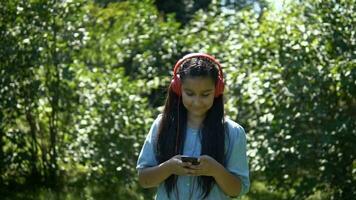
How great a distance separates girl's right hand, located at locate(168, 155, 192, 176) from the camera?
114 inches

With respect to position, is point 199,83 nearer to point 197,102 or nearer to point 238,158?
point 197,102

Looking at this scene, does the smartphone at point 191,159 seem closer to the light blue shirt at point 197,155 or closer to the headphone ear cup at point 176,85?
the light blue shirt at point 197,155

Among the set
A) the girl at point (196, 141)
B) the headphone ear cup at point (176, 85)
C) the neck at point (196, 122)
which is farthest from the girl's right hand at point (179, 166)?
the headphone ear cup at point (176, 85)

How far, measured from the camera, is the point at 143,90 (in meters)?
7.76

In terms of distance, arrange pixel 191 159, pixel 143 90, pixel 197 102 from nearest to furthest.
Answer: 1. pixel 191 159
2. pixel 197 102
3. pixel 143 90

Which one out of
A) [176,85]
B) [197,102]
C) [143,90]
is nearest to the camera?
[197,102]

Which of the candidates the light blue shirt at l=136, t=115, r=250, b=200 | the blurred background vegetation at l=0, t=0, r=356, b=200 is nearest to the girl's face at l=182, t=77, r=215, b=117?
the light blue shirt at l=136, t=115, r=250, b=200

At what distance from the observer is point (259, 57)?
22.2 ft

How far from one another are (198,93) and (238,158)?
0.32 m

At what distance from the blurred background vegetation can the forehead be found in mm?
3107

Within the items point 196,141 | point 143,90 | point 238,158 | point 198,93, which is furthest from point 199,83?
point 143,90

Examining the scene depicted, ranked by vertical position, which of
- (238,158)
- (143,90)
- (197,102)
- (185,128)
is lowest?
(143,90)

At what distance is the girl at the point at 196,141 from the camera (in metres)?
3.00

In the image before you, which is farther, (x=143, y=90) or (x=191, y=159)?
(x=143, y=90)
